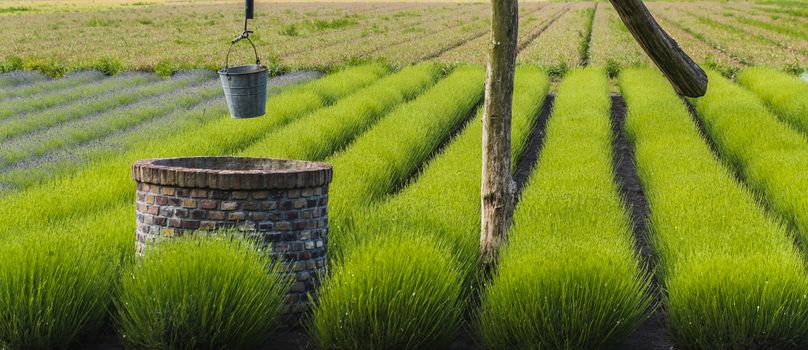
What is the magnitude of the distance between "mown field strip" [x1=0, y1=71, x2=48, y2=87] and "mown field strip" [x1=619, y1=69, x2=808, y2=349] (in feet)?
40.5

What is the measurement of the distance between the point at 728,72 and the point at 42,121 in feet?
42.8

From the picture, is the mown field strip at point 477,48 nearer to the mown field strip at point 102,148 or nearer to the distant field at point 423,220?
the distant field at point 423,220

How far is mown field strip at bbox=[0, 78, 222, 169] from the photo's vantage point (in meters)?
10.8

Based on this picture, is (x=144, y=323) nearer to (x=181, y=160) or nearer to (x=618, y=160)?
(x=181, y=160)

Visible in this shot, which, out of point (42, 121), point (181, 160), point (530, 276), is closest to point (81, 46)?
point (42, 121)

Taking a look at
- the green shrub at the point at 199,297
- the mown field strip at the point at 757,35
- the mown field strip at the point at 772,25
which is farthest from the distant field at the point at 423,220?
the mown field strip at the point at 772,25

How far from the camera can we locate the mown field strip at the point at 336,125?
10.2 meters

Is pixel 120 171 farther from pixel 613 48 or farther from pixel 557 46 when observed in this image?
pixel 557 46

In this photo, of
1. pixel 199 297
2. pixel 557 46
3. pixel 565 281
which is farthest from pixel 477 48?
pixel 199 297

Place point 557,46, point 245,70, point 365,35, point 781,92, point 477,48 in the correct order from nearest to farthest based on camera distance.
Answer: point 245,70 < point 781,92 < point 477,48 < point 557,46 < point 365,35

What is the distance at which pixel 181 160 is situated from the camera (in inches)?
253

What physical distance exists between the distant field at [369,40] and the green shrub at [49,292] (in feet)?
50.8

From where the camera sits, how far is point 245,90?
654 cm

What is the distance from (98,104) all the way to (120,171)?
631cm
